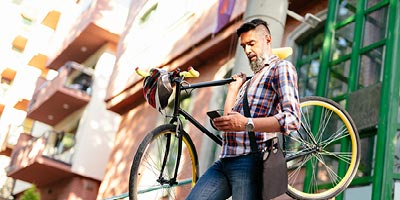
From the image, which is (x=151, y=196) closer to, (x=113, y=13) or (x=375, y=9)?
(x=375, y=9)

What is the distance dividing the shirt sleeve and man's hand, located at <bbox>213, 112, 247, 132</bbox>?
22cm

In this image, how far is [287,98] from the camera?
127 inches

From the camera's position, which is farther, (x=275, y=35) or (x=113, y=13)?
(x=113, y=13)

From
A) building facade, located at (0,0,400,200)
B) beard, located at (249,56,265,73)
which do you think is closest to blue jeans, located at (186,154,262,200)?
beard, located at (249,56,265,73)

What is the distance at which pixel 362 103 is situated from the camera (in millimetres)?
7395

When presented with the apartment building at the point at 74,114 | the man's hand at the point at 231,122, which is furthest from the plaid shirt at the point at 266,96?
the apartment building at the point at 74,114

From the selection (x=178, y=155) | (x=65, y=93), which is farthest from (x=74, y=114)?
(x=178, y=155)

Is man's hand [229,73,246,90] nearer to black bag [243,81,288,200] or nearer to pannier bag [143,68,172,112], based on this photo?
black bag [243,81,288,200]

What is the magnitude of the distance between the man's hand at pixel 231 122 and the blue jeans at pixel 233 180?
15.5 inches

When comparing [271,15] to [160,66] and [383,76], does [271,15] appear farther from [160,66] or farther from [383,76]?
[160,66]

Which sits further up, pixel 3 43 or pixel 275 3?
pixel 3 43

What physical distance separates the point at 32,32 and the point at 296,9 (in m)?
25.4

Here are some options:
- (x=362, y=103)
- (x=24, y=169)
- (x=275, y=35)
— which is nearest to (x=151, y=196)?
(x=275, y=35)

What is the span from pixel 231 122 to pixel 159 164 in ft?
3.42
